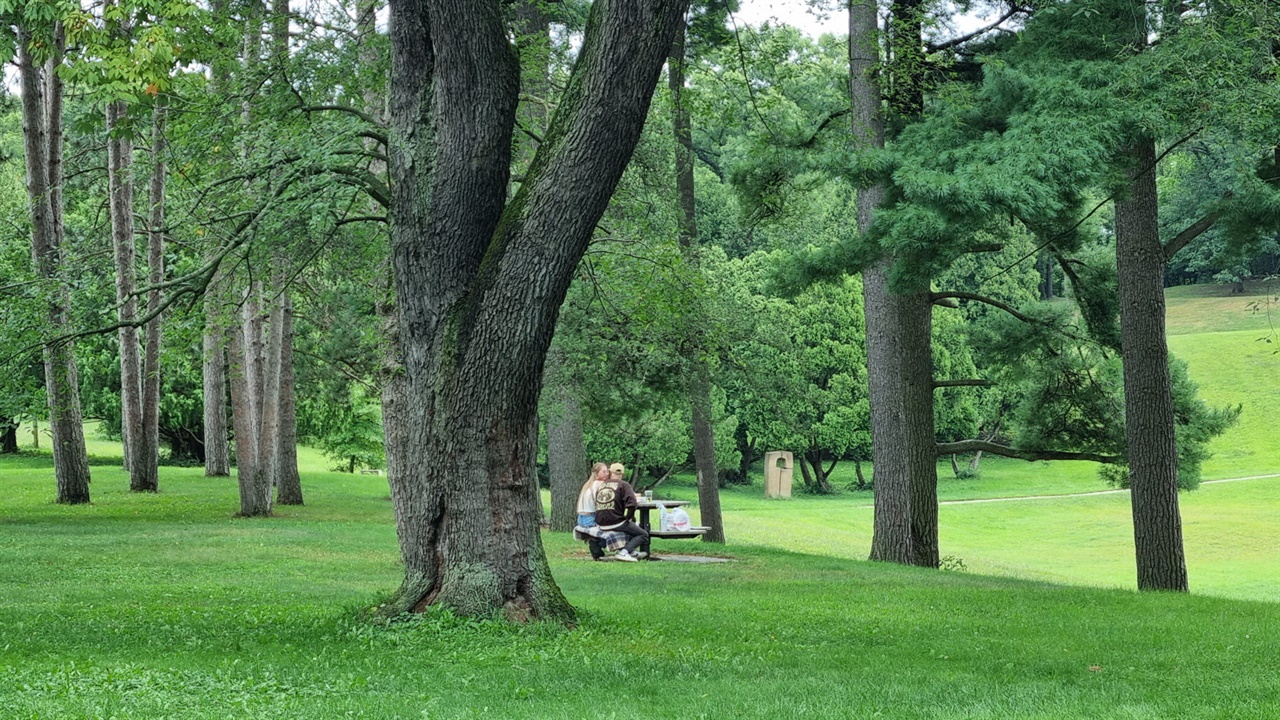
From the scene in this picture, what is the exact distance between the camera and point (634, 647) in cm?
781

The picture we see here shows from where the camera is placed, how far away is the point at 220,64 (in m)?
11.6

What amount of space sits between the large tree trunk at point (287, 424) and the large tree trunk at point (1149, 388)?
45.6 ft

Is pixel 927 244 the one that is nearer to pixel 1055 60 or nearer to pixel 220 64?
pixel 1055 60

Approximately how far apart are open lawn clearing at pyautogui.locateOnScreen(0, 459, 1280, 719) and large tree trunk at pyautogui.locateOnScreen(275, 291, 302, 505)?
9343 millimetres

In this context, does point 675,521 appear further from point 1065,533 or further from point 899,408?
point 1065,533

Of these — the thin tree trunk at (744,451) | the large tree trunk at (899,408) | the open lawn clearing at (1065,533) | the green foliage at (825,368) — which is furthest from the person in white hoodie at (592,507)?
the thin tree trunk at (744,451)

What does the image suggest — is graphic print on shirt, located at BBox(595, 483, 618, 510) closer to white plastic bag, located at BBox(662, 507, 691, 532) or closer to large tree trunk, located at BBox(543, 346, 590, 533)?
white plastic bag, located at BBox(662, 507, 691, 532)

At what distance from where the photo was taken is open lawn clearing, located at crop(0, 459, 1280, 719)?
6027 millimetres

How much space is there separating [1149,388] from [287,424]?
53.0 ft

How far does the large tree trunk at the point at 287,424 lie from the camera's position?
23609 mm

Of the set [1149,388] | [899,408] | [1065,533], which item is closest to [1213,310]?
[1065,533]

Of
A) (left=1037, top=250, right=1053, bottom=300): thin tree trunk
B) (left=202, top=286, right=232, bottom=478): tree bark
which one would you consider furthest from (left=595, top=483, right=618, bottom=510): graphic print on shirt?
(left=1037, top=250, right=1053, bottom=300): thin tree trunk

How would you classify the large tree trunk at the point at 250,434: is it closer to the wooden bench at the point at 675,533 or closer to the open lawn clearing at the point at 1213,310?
the wooden bench at the point at 675,533

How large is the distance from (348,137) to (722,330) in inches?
410
